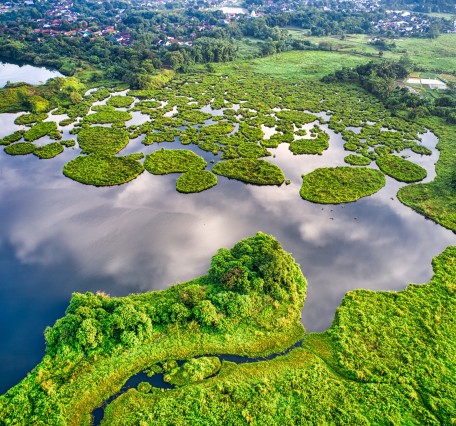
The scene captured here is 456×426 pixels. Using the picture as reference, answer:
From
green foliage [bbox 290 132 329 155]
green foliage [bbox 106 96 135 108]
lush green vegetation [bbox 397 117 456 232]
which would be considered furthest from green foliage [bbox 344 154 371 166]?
green foliage [bbox 106 96 135 108]

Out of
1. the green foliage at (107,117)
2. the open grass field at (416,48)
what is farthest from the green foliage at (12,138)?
the open grass field at (416,48)

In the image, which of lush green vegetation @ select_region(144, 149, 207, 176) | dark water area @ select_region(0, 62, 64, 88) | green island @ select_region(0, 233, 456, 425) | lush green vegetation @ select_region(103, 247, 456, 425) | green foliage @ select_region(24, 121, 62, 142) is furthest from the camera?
→ dark water area @ select_region(0, 62, 64, 88)

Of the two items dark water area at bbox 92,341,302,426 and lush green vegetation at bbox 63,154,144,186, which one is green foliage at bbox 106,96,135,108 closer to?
lush green vegetation at bbox 63,154,144,186

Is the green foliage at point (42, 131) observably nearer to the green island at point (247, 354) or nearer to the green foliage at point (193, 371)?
the green island at point (247, 354)

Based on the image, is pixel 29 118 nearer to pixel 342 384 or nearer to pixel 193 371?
pixel 193 371

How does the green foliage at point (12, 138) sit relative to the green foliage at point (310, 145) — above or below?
above

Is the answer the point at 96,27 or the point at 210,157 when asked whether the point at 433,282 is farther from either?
the point at 96,27
